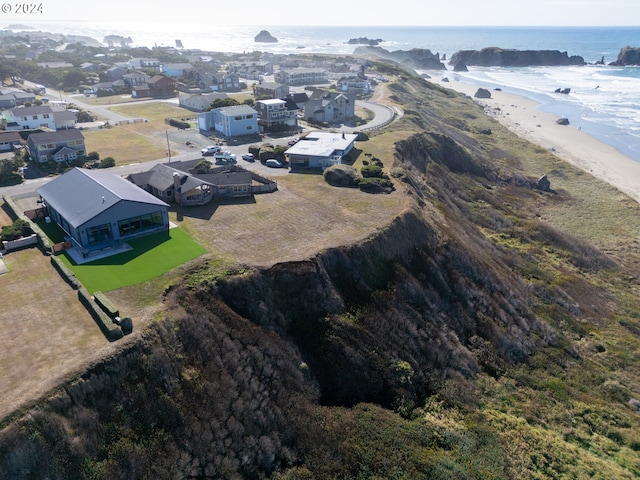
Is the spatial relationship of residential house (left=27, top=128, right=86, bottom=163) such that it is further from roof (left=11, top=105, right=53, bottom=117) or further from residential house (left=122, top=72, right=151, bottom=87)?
residential house (left=122, top=72, right=151, bottom=87)

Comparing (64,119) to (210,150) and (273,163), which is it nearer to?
(210,150)

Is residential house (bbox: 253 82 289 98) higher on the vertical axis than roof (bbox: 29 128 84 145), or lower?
higher

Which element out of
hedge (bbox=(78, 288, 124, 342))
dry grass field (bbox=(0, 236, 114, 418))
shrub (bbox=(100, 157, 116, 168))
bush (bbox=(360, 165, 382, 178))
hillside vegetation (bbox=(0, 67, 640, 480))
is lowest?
hillside vegetation (bbox=(0, 67, 640, 480))

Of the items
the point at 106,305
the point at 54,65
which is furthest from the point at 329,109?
the point at 54,65

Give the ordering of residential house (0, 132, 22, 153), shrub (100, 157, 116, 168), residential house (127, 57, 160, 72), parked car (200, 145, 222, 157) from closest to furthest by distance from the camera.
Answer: shrub (100, 157, 116, 168), parked car (200, 145, 222, 157), residential house (0, 132, 22, 153), residential house (127, 57, 160, 72)

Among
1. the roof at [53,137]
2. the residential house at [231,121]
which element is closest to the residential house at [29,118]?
the roof at [53,137]

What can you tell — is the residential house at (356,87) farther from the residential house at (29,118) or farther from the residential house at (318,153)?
the residential house at (29,118)

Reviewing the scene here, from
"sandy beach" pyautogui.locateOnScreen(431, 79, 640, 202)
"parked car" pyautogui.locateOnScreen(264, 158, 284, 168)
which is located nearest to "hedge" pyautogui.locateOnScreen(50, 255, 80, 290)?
"parked car" pyautogui.locateOnScreen(264, 158, 284, 168)
